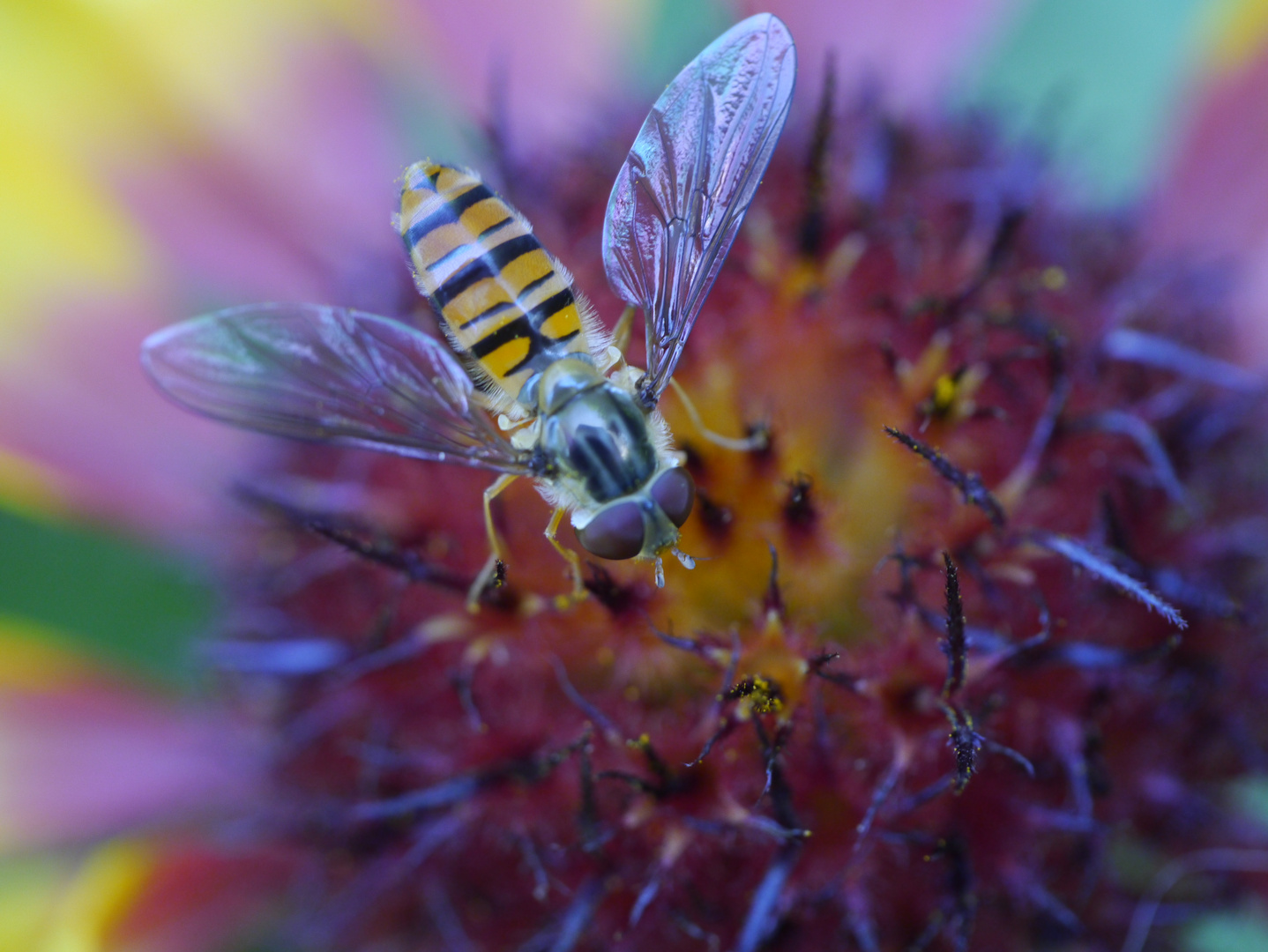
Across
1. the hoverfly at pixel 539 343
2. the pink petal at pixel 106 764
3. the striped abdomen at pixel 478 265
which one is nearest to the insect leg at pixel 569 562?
the hoverfly at pixel 539 343

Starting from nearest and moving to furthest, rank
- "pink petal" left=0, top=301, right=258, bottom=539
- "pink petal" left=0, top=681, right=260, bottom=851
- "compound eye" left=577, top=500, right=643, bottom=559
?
"compound eye" left=577, top=500, right=643, bottom=559
"pink petal" left=0, top=681, right=260, bottom=851
"pink petal" left=0, top=301, right=258, bottom=539

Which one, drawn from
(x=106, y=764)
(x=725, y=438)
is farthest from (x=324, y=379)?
(x=106, y=764)

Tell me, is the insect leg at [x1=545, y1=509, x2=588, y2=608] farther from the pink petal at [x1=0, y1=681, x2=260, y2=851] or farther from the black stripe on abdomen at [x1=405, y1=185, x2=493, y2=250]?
the pink petal at [x1=0, y1=681, x2=260, y2=851]

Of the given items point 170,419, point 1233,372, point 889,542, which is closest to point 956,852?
point 889,542

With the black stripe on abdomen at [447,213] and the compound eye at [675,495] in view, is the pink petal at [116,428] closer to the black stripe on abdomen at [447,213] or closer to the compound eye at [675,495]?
the black stripe on abdomen at [447,213]

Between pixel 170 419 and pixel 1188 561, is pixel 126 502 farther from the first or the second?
pixel 1188 561

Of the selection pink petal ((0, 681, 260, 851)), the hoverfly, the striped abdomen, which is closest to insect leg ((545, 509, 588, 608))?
the hoverfly
